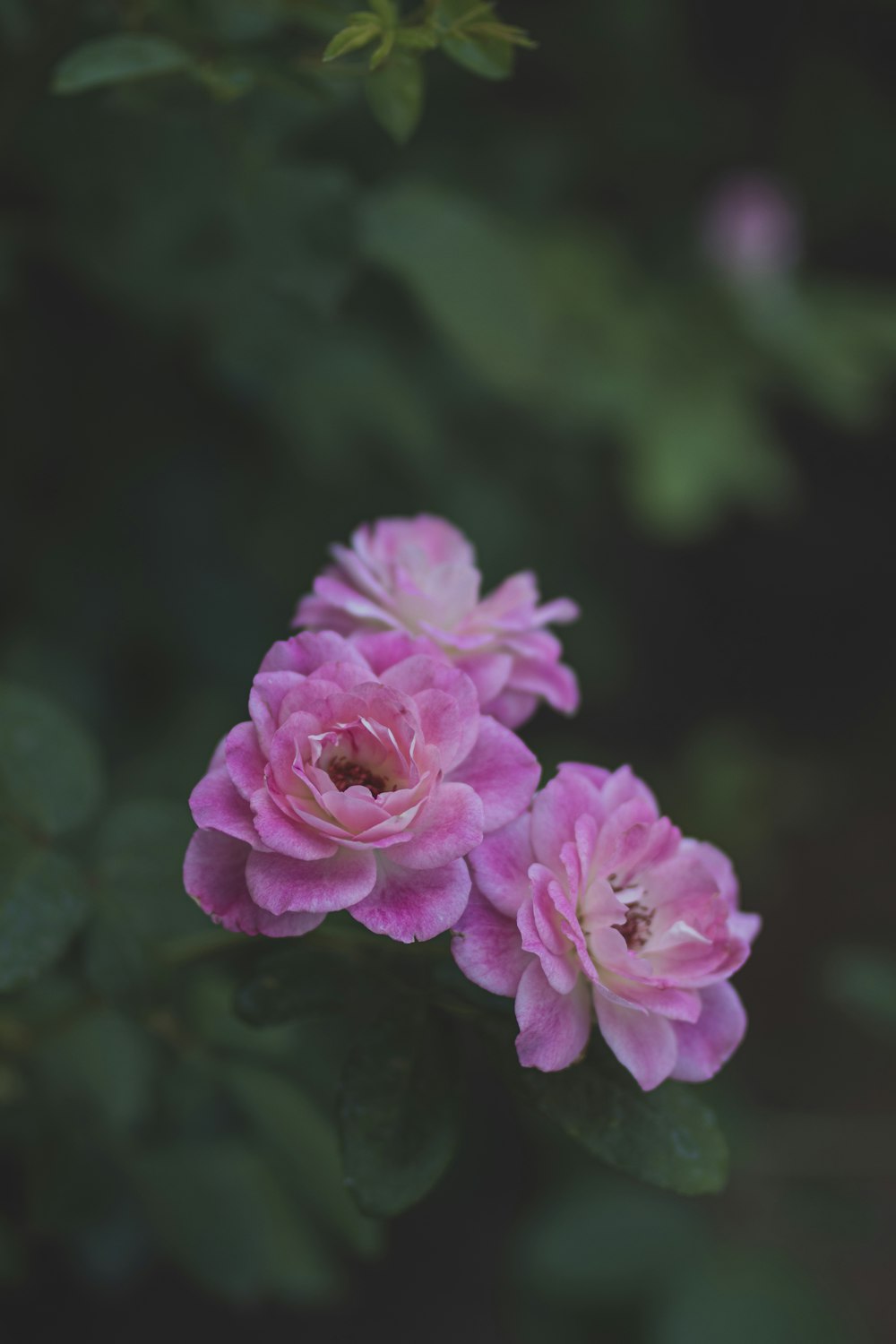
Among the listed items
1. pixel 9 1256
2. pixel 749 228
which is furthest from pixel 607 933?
pixel 749 228

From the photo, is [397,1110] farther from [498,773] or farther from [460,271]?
[460,271]

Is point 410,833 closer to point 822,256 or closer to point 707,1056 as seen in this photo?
point 707,1056

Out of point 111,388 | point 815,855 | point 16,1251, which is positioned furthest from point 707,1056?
point 815,855

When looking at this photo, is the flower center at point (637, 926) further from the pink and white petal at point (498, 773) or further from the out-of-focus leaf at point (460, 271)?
the out-of-focus leaf at point (460, 271)

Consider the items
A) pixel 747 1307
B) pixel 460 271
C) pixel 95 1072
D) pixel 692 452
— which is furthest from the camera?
pixel 692 452

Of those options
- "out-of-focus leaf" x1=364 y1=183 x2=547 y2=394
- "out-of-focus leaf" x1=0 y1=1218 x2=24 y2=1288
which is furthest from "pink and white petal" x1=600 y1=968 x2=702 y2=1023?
"out-of-focus leaf" x1=364 y1=183 x2=547 y2=394

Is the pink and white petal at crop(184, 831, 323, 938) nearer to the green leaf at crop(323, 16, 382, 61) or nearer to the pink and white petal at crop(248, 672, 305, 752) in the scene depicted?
the pink and white petal at crop(248, 672, 305, 752)

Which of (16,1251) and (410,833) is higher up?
(410,833)
